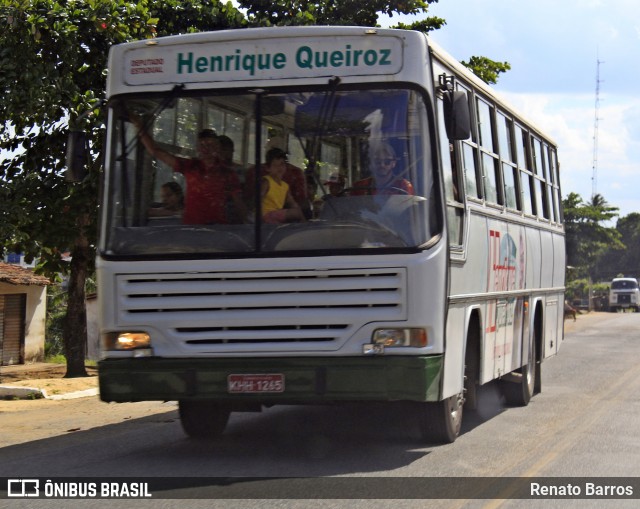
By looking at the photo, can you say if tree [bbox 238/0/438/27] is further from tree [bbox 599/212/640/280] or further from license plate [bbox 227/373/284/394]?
tree [bbox 599/212/640/280]

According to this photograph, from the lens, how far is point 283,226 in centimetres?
850

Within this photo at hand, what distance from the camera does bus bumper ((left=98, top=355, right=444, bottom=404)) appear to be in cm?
824

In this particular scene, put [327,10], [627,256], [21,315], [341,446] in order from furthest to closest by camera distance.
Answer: [627,256] → [21,315] → [327,10] → [341,446]

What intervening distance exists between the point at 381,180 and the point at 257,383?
5.54 ft

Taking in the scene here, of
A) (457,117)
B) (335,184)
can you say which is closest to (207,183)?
(335,184)

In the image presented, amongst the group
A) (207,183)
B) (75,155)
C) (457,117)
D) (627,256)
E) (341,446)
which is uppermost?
(627,256)

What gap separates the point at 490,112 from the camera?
449 inches

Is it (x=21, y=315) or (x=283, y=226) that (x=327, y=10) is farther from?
(x=283, y=226)

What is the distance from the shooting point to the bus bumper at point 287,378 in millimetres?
8242

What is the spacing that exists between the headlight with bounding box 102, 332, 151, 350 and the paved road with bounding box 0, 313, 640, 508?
2.85ft

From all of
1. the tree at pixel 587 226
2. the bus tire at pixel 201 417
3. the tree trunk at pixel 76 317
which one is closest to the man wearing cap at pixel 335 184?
the bus tire at pixel 201 417

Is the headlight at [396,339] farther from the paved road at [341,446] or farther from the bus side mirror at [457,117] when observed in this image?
the bus side mirror at [457,117]

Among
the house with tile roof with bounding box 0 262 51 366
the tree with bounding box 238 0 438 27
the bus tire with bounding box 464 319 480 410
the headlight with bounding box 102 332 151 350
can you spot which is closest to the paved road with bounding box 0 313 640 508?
the bus tire with bounding box 464 319 480 410

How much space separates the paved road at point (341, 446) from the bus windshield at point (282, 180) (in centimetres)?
157
